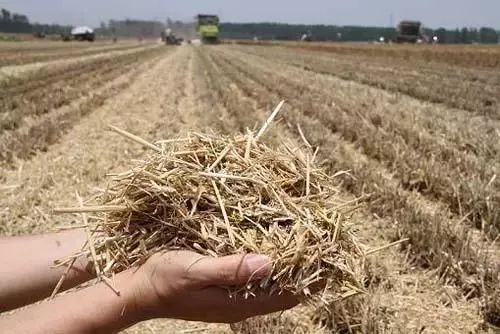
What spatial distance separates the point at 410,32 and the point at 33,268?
64741 millimetres

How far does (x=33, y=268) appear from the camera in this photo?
242 cm

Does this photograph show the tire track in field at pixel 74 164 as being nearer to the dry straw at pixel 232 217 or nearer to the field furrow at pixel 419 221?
the field furrow at pixel 419 221

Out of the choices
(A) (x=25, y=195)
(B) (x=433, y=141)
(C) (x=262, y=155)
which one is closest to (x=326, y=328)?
(C) (x=262, y=155)

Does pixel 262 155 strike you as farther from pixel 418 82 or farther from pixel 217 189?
pixel 418 82

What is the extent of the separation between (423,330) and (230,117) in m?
7.79

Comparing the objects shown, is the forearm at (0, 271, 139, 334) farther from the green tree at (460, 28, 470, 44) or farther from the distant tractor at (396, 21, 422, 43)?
the green tree at (460, 28, 470, 44)

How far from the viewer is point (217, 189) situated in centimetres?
229

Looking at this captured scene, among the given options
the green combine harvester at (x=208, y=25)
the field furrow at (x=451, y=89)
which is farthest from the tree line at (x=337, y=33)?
the field furrow at (x=451, y=89)

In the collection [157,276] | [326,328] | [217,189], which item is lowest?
[326,328]

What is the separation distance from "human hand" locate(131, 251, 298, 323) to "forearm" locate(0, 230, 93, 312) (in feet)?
1.55

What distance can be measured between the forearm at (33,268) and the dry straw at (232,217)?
0.07m

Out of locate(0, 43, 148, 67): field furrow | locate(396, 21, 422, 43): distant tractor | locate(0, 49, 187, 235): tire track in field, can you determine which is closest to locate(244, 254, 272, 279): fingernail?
locate(0, 49, 187, 235): tire track in field

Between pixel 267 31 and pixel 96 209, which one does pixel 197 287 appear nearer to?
pixel 96 209

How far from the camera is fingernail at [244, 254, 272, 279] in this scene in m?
1.99
